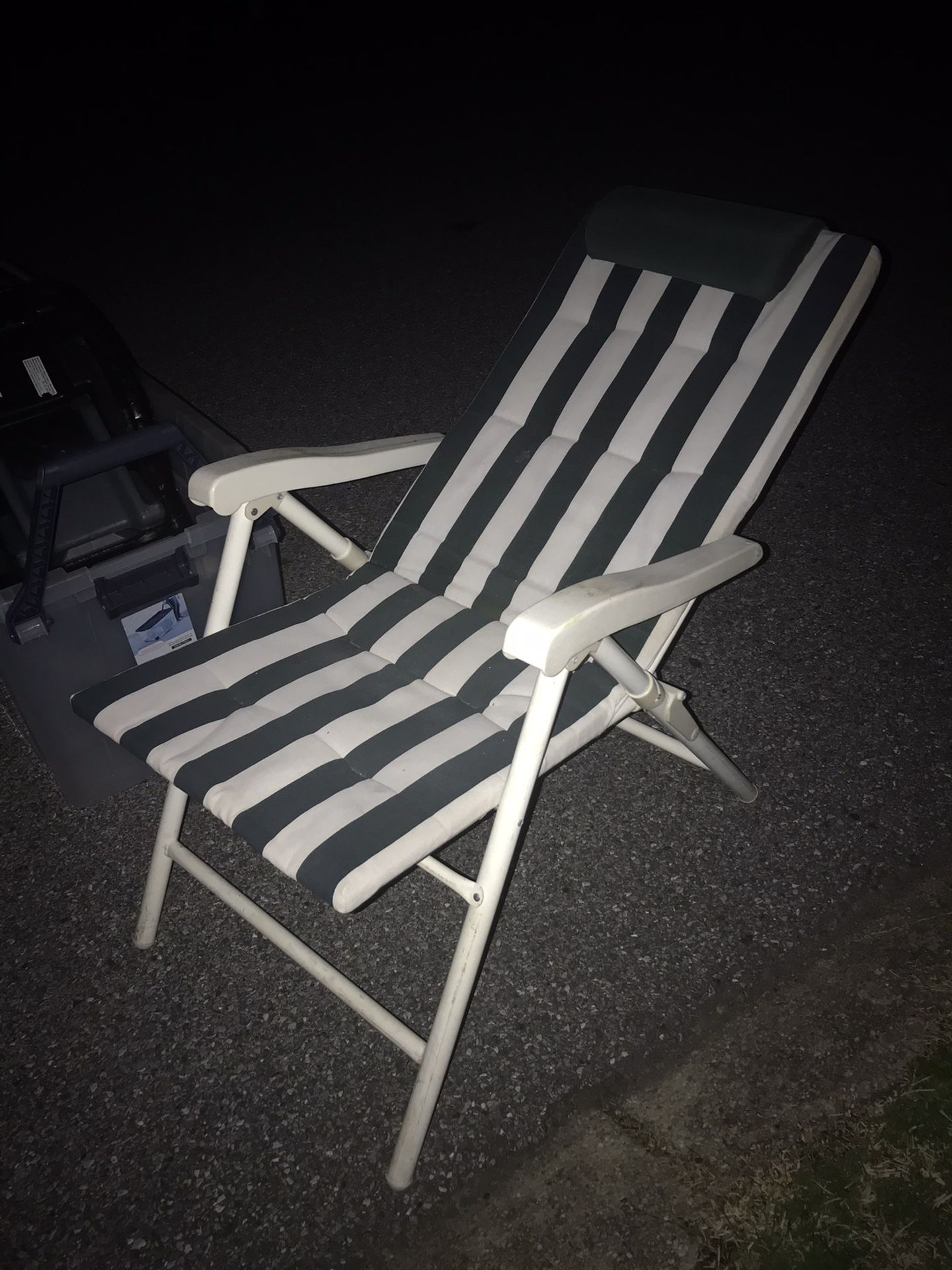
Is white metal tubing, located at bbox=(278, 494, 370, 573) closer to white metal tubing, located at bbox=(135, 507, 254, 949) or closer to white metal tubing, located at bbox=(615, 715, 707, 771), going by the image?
white metal tubing, located at bbox=(135, 507, 254, 949)

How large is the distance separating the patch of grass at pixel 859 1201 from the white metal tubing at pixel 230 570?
1.14m

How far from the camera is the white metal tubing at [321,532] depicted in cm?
155

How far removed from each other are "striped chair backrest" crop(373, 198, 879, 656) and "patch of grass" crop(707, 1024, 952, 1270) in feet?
2.53

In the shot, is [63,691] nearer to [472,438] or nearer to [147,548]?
[147,548]

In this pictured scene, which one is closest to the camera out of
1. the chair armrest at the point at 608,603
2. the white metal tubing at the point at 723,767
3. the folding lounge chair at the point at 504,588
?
the chair armrest at the point at 608,603

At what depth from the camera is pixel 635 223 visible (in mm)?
1693

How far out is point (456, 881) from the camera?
1289 mm

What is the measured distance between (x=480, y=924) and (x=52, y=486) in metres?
0.93

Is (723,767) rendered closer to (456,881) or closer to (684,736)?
(684,736)

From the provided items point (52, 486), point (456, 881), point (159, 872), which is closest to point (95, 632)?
point (52, 486)

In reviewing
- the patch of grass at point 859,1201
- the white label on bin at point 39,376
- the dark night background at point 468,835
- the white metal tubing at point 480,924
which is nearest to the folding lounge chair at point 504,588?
the white metal tubing at point 480,924

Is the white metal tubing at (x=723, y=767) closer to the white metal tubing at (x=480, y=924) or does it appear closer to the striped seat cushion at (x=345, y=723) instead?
the striped seat cushion at (x=345, y=723)

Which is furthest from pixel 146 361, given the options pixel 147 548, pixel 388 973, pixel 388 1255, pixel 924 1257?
pixel 924 1257

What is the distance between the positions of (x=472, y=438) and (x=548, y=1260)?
4.36 feet
